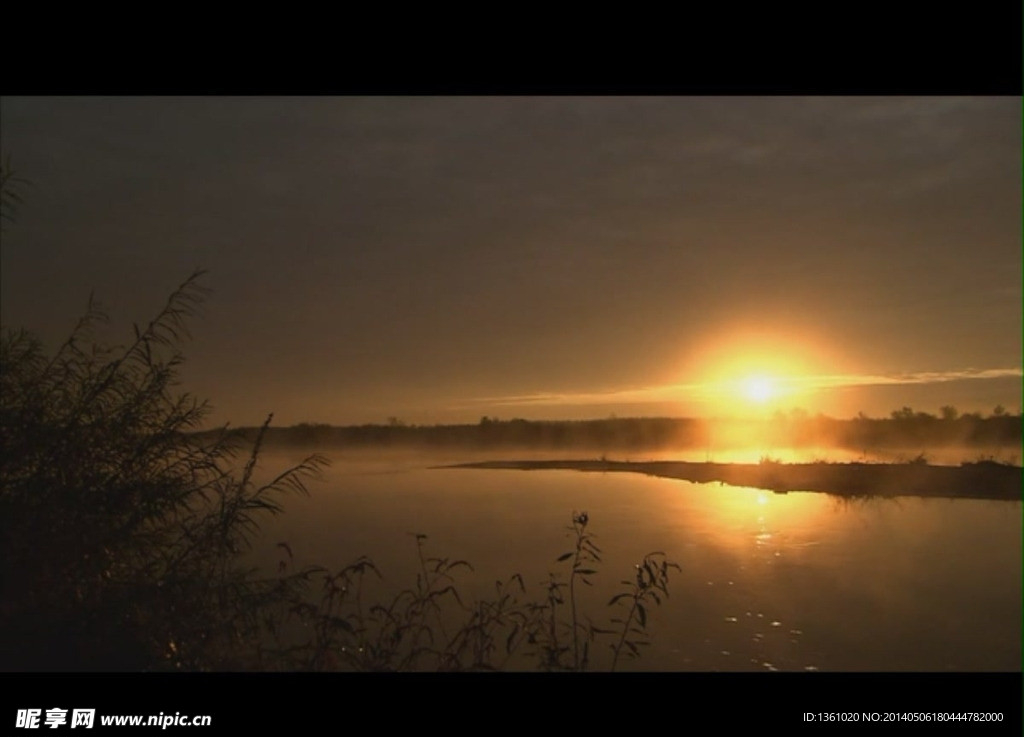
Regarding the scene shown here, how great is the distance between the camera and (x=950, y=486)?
14.6 metres

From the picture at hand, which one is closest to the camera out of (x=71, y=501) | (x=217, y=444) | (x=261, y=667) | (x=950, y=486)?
(x=261, y=667)

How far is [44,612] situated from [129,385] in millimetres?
2070

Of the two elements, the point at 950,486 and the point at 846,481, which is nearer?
the point at 950,486

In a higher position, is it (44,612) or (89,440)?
(89,440)

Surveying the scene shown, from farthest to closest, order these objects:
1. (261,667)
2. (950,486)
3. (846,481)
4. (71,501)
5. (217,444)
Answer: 1. (846,481)
2. (950,486)
3. (217,444)
4. (71,501)
5. (261,667)

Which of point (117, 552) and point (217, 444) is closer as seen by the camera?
point (117, 552)

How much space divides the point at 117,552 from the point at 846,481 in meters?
13.5

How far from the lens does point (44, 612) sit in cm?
615

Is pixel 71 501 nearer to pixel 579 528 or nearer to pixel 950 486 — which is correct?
pixel 579 528
